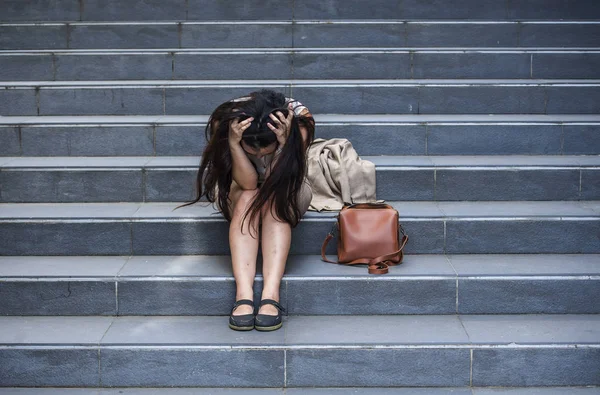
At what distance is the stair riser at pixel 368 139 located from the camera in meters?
5.69


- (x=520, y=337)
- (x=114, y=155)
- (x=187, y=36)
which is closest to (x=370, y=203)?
(x=520, y=337)

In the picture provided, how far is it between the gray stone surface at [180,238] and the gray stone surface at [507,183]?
4.92ft

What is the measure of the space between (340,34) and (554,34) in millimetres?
1841

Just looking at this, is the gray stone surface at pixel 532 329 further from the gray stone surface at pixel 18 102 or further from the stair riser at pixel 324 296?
the gray stone surface at pixel 18 102

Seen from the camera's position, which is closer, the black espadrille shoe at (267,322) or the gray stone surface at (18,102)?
the black espadrille shoe at (267,322)

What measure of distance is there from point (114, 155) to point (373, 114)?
198 centimetres

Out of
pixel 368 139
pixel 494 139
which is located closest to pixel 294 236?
pixel 368 139

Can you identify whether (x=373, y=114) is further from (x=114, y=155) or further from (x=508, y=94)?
(x=114, y=155)

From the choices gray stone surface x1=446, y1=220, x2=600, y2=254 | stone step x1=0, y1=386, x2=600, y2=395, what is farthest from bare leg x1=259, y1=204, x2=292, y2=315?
gray stone surface x1=446, y1=220, x2=600, y2=254

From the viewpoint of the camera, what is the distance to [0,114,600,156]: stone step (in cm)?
568

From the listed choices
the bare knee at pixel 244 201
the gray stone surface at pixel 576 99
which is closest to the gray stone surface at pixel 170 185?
the bare knee at pixel 244 201

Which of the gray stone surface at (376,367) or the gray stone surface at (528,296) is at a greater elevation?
the gray stone surface at (528,296)

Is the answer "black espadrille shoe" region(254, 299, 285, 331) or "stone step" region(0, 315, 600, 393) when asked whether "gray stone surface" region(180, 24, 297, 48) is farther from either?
"stone step" region(0, 315, 600, 393)

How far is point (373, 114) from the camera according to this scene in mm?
6195
